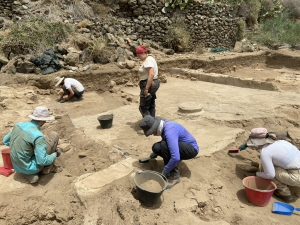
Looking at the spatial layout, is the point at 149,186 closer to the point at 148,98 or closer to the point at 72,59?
the point at 148,98

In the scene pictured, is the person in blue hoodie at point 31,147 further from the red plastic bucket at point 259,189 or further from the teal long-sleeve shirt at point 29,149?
the red plastic bucket at point 259,189

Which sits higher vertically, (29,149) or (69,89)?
(29,149)

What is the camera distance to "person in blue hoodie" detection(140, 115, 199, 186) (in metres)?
3.90

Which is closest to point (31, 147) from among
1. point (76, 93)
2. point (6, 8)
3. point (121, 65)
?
point (76, 93)

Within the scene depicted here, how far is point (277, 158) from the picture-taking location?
3912 millimetres

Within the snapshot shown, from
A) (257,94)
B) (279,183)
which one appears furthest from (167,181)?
(257,94)

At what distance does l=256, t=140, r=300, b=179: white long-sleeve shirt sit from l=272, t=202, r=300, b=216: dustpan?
0.34 meters

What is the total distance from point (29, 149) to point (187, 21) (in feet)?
37.1

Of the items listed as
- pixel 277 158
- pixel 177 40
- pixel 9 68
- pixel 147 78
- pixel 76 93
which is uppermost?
pixel 147 78

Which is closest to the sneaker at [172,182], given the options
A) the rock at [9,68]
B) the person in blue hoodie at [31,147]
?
the person in blue hoodie at [31,147]

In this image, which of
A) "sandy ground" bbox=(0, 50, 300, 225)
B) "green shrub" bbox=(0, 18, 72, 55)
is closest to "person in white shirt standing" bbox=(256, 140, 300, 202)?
"sandy ground" bbox=(0, 50, 300, 225)

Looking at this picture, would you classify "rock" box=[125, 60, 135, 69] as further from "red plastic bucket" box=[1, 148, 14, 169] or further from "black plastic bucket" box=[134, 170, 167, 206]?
"black plastic bucket" box=[134, 170, 167, 206]

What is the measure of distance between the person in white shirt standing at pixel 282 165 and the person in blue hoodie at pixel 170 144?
82 centimetres

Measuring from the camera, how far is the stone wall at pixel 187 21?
13.2 meters
